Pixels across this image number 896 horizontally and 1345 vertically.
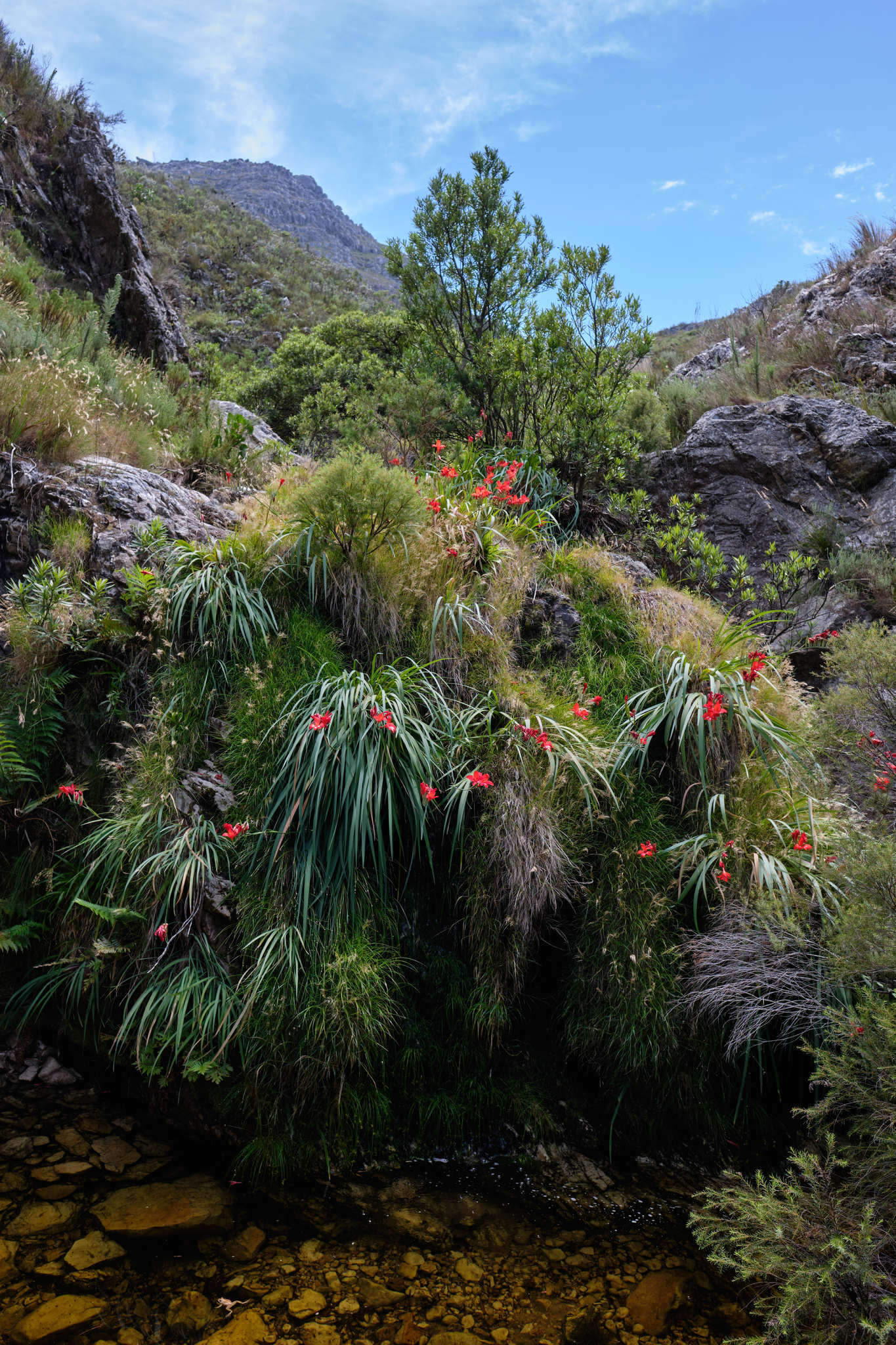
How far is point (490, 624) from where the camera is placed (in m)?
4.29

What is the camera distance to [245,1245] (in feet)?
8.34

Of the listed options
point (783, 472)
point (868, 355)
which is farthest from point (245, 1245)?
point (868, 355)

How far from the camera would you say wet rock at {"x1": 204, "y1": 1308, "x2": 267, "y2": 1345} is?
2.20m

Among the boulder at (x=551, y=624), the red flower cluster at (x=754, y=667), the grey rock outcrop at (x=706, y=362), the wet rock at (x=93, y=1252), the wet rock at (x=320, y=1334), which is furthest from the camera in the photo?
the grey rock outcrop at (x=706, y=362)

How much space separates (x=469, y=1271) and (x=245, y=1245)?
0.82 metres

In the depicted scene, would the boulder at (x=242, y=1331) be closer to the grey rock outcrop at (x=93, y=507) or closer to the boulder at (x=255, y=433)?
the grey rock outcrop at (x=93, y=507)

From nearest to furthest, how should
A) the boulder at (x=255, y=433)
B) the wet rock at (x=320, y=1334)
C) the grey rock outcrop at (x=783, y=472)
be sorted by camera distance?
the wet rock at (x=320, y=1334)
the boulder at (x=255, y=433)
the grey rock outcrop at (x=783, y=472)

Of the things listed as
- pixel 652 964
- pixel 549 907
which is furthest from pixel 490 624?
pixel 652 964

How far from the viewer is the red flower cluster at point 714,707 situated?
11.8 ft

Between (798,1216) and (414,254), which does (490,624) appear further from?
(414,254)

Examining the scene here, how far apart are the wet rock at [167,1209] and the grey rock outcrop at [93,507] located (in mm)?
3093

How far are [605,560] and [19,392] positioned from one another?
13.9 ft

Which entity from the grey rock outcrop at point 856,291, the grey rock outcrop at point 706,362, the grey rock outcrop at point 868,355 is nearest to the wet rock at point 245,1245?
the grey rock outcrop at point 868,355

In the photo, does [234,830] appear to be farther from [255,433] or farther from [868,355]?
[868,355]
